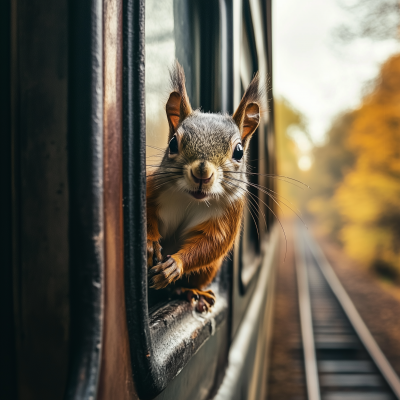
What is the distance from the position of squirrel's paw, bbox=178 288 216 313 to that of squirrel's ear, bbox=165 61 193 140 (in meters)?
0.42

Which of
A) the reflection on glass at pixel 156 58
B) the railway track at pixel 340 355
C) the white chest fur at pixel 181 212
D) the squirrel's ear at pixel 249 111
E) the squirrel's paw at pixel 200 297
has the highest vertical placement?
the reflection on glass at pixel 156 58

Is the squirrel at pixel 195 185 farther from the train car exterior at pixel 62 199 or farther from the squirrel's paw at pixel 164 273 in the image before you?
the train car exterior at pixel 62 199

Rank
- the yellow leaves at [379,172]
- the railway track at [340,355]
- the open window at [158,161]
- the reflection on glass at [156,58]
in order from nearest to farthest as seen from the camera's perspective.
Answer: the open window at [158,161] → the reflection on glass at [156,58] → the railway track at [340,355] → the yellow leaves at [379,172]

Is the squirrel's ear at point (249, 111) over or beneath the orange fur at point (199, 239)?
over

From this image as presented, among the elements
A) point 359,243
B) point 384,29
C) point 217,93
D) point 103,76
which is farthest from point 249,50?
point 359,243

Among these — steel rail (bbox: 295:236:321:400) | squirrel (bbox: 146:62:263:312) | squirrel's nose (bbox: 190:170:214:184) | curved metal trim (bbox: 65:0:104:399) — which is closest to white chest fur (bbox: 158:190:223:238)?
squirrel (bbox: 146:62:263:312)

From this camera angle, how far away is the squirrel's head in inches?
24.3

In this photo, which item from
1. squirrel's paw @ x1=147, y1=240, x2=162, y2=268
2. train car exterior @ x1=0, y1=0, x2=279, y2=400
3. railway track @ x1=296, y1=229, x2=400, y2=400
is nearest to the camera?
train car exterior @ x1=0, y1=0, x2=279, y2=400

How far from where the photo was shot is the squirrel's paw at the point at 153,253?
695 millimetres

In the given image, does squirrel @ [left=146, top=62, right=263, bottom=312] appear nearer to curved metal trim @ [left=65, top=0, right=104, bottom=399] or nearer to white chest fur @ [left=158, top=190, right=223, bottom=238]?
white chest fur @ [left=158, top=190, right=223, bottom=238]

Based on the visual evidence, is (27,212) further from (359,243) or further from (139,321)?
(359,243)

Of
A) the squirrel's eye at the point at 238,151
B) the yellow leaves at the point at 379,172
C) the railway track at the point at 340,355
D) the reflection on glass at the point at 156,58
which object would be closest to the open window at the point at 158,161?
the reflection on glass at the point at 156,58

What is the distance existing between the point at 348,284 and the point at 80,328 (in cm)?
1047

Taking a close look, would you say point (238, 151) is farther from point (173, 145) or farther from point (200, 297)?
Result: point (200, 297)
